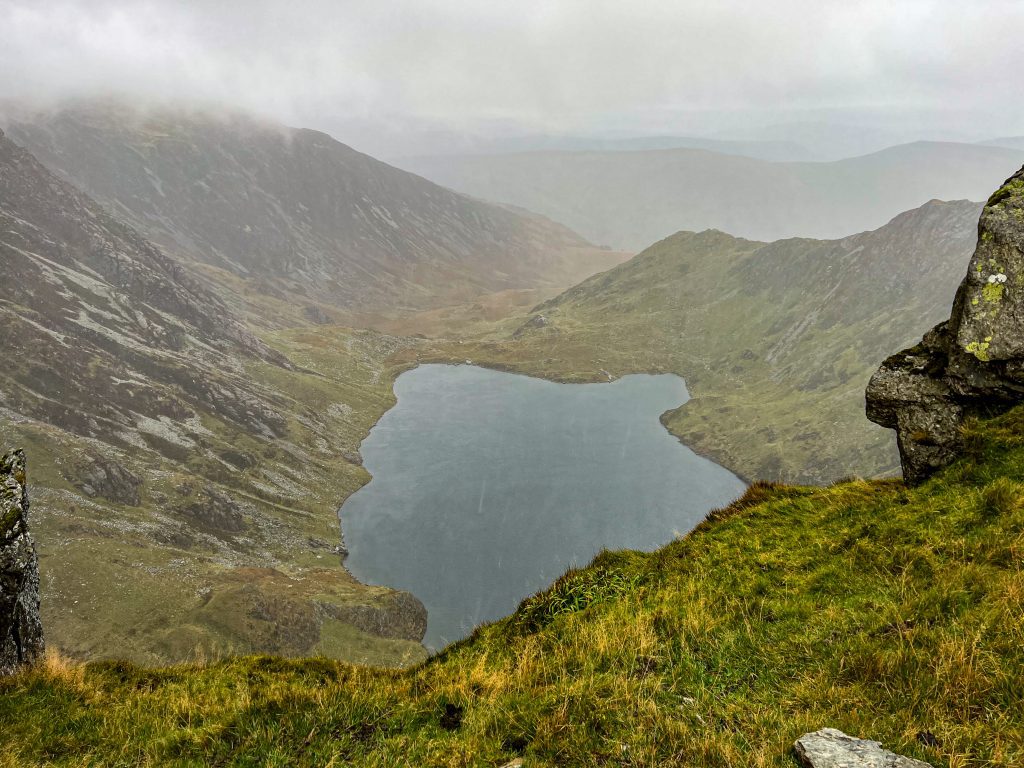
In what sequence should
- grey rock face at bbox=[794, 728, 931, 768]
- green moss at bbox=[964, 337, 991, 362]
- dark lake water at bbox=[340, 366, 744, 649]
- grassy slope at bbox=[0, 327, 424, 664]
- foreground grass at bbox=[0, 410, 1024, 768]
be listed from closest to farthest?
grey rock face at bbox=[794, 728, 931, 768]
foreground grass at bbox=[0, 410, 1024, 768]
green moss at bbox=[964, 337, 991, 362]
grassy slope at bbox=[0, 327, 424, 664]
dark lake water at bbox=[340, 366, 744, 649]

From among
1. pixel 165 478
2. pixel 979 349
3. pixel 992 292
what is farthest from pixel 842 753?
pixel 165 478

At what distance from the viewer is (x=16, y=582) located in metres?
13.6

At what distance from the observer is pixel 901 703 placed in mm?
6898

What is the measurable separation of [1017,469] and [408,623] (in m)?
92.1

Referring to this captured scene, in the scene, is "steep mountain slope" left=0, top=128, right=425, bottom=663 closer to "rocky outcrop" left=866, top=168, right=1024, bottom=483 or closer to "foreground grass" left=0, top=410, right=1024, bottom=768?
"foreground grass" left=0, top=410, right=1024, bottom=768

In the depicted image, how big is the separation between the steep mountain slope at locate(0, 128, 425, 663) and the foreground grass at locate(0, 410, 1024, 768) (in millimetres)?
19082

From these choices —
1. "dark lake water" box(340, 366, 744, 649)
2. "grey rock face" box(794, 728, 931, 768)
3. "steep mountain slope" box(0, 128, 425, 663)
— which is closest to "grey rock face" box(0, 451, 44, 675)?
"steep mountain slope" box(0, 128, 425, 663)

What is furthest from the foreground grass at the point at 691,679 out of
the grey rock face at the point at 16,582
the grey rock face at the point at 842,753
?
the grey rock face at the point at 16,582

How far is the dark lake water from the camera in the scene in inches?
4131

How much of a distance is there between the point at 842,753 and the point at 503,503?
130499mm

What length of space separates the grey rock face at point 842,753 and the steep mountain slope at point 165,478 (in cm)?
2797

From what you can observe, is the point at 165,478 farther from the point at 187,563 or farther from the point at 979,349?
the point at 979,349

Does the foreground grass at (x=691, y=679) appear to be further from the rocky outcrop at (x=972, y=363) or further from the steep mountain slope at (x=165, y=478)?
the steep mountain slope at (x=165, y=478)

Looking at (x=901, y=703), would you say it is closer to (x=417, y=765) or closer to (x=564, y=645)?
(x=564, y=645)
